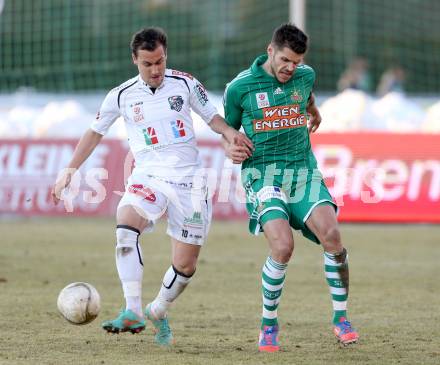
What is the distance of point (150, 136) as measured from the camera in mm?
7957

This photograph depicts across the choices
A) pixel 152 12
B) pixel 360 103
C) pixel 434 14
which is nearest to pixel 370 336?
pixel 360 103

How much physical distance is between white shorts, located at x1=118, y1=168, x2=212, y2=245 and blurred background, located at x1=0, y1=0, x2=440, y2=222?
935cm

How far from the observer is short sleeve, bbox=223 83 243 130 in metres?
8.08

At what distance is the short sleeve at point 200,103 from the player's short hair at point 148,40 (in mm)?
509

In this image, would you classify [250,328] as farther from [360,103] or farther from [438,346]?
[360,103]

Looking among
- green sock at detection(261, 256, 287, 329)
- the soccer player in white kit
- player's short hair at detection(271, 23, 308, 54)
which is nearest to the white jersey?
the soccer player in white kit

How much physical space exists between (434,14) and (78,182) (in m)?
14.9

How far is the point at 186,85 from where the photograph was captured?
26.6 ft

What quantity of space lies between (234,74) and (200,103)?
17.6 metres

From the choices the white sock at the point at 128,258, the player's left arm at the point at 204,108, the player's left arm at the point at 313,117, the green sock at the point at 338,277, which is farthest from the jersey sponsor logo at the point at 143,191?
the player's left arm at the point at 313,117

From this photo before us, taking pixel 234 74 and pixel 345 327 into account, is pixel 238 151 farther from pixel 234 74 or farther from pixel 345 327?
pixel 234 74

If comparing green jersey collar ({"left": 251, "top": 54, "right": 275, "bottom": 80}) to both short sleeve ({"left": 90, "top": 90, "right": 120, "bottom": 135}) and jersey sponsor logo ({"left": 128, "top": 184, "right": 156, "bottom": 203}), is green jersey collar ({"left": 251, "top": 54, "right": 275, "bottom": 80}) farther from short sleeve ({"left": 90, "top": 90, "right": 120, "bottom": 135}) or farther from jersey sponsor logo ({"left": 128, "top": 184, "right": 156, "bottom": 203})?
jersey sponsor logo ({"left": 128, "top": 184, "right": 156, "bottom": 203})

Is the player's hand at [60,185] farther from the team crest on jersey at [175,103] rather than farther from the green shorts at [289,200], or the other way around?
the green shorts at [289,200]

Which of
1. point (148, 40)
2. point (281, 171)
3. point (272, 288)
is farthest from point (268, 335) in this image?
point (148, 40)
